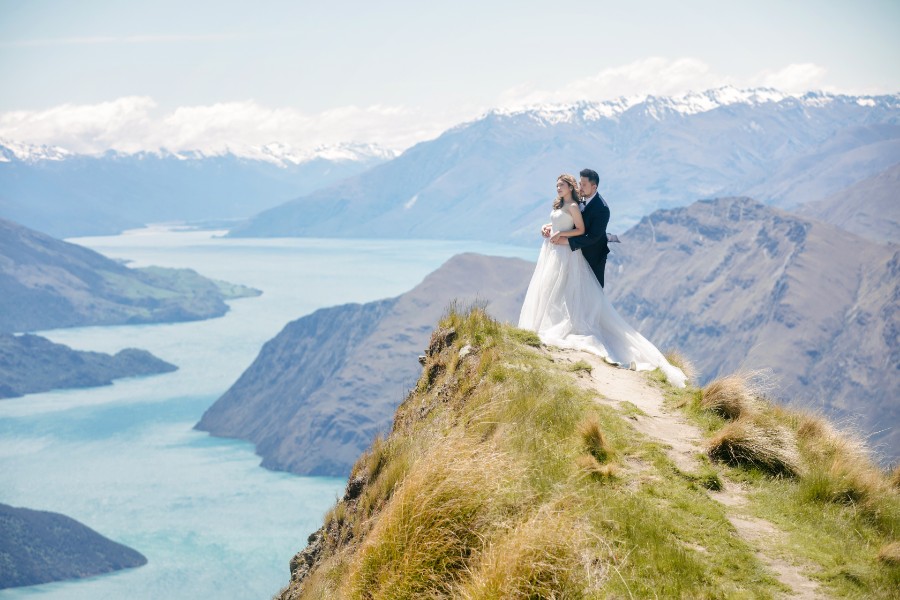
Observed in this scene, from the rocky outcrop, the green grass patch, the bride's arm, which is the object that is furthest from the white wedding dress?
the rocky outcrop

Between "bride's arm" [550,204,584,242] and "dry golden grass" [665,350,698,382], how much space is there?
331cm

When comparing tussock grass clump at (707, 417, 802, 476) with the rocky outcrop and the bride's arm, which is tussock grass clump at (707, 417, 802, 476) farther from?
the rocky outcrop

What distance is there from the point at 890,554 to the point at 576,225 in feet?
31.2

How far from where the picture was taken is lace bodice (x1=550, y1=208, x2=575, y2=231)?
647 inches

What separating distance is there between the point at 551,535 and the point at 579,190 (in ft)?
34.0

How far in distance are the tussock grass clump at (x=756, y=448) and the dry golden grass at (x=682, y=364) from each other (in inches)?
196

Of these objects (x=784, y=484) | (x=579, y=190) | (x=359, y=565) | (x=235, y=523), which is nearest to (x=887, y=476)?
(x=784, y=484)

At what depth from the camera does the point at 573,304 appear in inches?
656

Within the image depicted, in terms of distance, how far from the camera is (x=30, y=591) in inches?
6393

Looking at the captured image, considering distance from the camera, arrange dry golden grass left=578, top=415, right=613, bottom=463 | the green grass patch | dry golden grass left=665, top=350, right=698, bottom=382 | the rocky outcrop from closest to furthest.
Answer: the green grass patch, dry golden grass left=578, top=415, right=613, bottom=463, dry golden grass left=665, top=350, right=698, bottom=382, the rocky outcrop

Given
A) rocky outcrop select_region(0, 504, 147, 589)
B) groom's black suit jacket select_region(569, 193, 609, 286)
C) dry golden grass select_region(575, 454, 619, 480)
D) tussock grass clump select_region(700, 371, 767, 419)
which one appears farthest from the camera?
rocky outcrop select_region(0, 504, 147, 589)

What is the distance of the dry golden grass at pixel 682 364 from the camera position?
16150mm

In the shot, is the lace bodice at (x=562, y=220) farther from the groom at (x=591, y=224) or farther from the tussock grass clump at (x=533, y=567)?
the tussock grass clump at (x=533, y=567)

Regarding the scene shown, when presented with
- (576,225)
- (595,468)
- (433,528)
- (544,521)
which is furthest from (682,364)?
(433,528)
